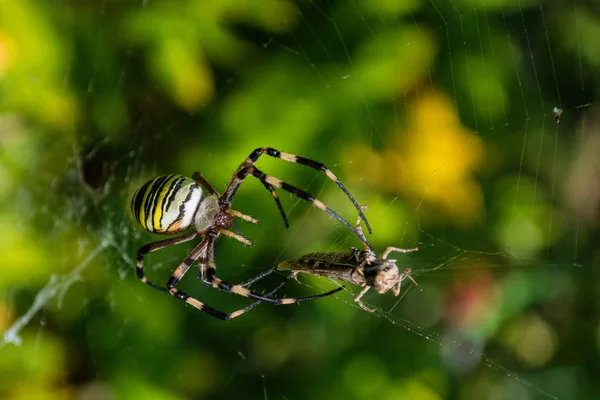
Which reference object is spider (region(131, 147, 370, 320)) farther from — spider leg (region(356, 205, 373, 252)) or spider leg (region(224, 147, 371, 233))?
spider leg (region(356, 205, 373, 252))

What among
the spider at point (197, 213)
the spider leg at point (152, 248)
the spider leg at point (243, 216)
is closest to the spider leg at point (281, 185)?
the spider at point (197, 213)

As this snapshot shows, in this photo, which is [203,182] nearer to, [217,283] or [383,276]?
[217,283]

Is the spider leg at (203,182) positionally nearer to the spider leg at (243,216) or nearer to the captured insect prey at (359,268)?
the spider leg at (243,216)

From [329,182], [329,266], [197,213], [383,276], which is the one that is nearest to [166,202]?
[197,213]

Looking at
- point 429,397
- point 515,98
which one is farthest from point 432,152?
point 429,397

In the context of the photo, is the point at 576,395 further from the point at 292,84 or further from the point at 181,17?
the point at 181,17

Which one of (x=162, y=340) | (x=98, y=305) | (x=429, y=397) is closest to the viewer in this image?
(x=429, y=397)

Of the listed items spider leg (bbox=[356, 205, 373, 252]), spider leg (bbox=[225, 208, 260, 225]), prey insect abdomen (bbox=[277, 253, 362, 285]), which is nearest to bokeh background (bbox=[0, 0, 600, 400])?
spider leg (bbox=[225, 208, 260, 225])
